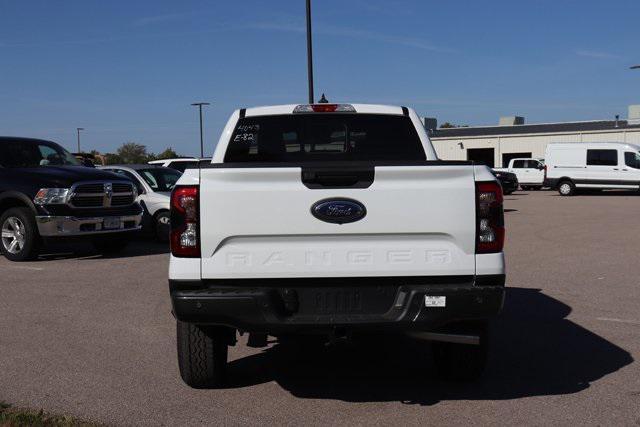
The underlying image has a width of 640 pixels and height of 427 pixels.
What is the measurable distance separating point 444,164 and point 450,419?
1.49 m

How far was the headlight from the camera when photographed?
38.4 ft

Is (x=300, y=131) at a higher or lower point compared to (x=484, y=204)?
higher

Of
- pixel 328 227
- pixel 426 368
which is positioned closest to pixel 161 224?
pixel 426 368

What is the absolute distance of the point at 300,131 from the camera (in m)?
6.21

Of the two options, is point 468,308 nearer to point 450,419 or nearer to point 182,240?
point 450,419

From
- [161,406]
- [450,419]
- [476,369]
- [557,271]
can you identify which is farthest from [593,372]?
[557,271]

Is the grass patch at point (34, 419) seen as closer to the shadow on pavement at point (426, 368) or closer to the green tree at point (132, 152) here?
the shadow on pavement at point (426, 368)

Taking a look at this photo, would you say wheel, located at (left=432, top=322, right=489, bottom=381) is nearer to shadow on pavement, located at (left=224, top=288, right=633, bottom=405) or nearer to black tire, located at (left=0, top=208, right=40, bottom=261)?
shadow on pavement, located at (left=224, top=288, right=633, bottom=405)

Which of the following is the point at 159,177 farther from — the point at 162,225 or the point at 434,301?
the point at 434,301

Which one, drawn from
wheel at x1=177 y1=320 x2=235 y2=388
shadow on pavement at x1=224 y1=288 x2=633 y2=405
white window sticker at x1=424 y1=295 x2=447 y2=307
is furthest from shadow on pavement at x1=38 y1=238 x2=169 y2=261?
white window sticker at x1=424 y1=295 x2=447 y2=307

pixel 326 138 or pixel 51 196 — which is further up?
pixel 326 138

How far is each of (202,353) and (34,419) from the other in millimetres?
1064

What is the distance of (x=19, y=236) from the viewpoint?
11969 millimetres

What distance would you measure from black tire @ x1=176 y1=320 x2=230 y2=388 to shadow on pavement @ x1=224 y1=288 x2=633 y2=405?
0.26m
